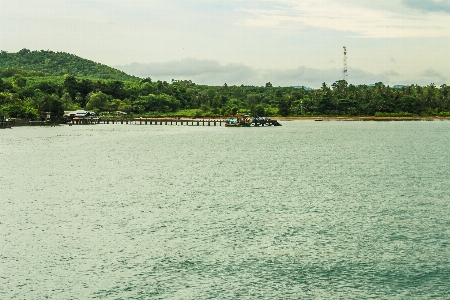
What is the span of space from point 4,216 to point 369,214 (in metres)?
28.7

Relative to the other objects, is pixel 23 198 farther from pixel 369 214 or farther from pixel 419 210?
pixel 419 210

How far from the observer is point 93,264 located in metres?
33.6

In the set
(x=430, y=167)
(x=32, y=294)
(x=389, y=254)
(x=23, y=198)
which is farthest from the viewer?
(x=430, y=167)

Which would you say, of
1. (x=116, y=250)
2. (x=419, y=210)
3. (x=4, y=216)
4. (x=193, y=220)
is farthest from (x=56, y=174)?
(x=419, y=210)

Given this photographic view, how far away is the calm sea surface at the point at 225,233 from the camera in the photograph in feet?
99.7

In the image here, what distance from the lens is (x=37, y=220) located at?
4469 cm

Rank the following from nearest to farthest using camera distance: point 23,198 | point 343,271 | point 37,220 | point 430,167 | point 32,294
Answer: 1. point 32,294
2. point 343,271
3. point 37,220
4. point 23,198
5. point 430,167

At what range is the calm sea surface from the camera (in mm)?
30391

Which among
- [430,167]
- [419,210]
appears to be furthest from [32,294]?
[430,167]

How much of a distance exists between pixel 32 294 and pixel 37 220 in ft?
54.2

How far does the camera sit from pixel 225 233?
1603 inches

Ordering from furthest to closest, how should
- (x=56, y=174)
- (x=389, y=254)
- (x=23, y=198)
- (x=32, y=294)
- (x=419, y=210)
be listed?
(x=56, y=174), (x=23, y=198), (x=419, y=210), (x=389, y=254), (x=32, y=294)

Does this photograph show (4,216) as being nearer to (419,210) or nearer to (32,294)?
(32,294)

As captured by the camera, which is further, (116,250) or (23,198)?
(23,198)
